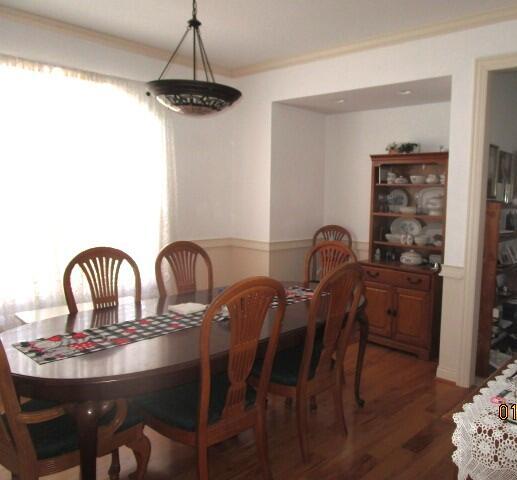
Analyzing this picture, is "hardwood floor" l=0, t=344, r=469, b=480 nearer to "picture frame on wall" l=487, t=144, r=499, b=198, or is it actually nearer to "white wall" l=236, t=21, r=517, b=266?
"white wall" l=236, t=21, r=517, b=266

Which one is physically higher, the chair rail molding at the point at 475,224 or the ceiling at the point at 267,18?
the ceiling at the point at 267,18

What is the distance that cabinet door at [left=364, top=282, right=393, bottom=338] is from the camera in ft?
13.2

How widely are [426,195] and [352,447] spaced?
261cm

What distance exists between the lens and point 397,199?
444 centimetres

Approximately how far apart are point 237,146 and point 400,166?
1.66 metres

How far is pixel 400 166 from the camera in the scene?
4.45 metres

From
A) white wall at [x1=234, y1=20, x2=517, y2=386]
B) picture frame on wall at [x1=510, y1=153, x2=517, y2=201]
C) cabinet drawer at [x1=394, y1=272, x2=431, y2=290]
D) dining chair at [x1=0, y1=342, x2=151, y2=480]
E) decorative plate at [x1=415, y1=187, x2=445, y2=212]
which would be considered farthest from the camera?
decorative plate at [x1=415, y1=187, x2=445, y2=212]

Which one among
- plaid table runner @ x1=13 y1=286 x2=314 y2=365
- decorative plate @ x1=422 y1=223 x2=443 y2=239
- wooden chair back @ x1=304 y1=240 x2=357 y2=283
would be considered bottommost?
plaid table runner @ x1=13 y1=286 x2=314 y2=365

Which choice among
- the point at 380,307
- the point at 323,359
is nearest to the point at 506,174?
the point at 380,307

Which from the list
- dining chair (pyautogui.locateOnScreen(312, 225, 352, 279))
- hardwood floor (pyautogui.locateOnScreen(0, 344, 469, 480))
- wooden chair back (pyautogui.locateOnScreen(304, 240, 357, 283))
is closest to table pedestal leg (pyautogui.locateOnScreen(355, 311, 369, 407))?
hardwood floor (pyautogui.locateOnScreen(0, 344, 469, 480))

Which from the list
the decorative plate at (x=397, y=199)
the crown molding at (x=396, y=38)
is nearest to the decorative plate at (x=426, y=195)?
the decorative plate at (x=397, y=199)

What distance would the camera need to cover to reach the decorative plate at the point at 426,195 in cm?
420

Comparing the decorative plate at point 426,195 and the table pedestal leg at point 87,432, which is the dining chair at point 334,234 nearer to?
the decorative plate at point 426,195

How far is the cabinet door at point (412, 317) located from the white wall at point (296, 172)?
4.33ft
